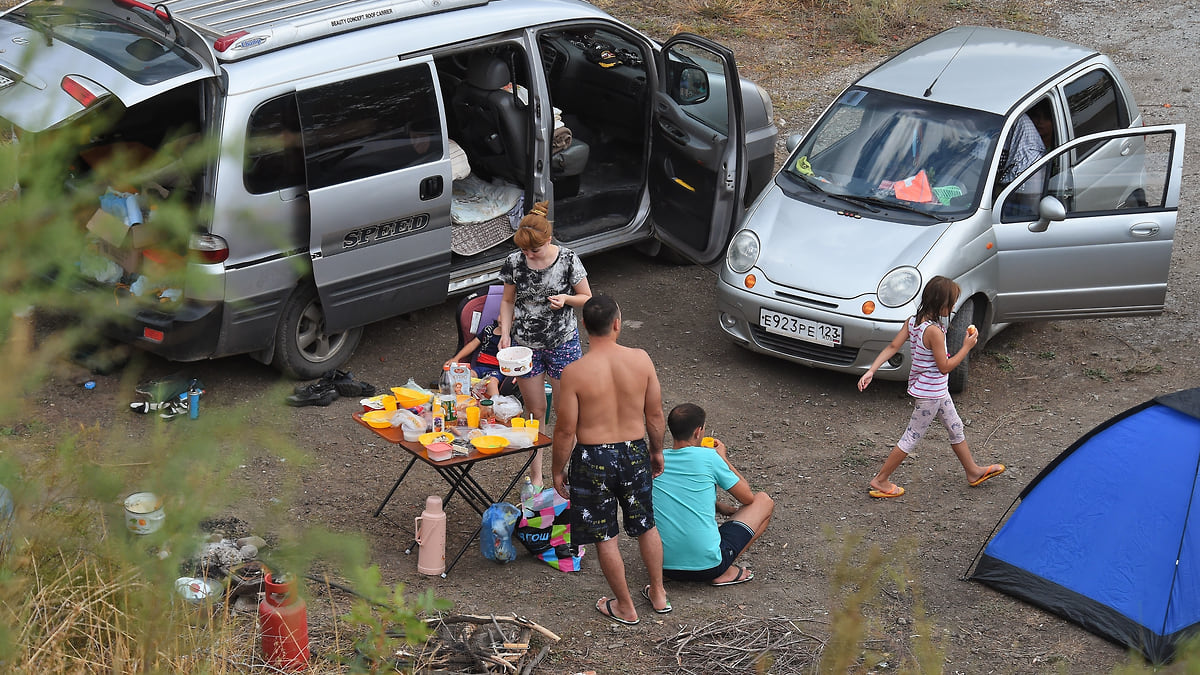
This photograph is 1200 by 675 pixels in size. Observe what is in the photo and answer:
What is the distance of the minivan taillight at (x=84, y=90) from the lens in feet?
20.7

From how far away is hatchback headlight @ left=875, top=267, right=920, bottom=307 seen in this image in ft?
23.9

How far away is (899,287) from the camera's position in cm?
732

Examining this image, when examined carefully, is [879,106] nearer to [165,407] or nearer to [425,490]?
[425,490]

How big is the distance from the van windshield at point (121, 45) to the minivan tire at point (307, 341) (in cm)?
147

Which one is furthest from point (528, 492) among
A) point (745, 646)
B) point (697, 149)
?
point (697, 149)

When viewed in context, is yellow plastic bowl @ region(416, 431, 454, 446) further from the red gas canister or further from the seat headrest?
the seat headrest

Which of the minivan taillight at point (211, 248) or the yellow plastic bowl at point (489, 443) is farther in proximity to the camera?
the minivan taillight at point (211, 248)

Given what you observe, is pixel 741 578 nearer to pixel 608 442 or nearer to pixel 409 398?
pixel 608 442

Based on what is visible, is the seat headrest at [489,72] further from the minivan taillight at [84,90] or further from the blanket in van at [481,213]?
the minivan taillight at [84,90]

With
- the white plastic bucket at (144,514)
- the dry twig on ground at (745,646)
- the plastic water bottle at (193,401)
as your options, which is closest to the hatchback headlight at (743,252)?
the dry twig on ground at (745,646)

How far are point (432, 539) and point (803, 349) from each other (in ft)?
9.56

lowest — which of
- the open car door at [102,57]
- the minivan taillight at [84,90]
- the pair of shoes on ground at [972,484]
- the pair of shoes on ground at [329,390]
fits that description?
the pair of shoes on ground at [329,390]

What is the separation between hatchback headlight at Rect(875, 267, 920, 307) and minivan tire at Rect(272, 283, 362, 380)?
3.32m

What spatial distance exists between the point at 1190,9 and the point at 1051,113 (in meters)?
9.55
